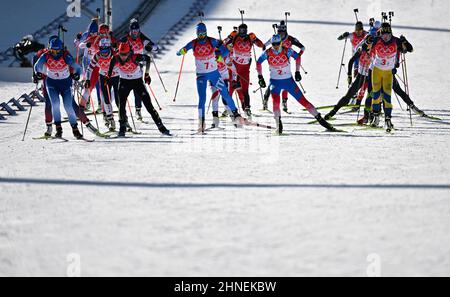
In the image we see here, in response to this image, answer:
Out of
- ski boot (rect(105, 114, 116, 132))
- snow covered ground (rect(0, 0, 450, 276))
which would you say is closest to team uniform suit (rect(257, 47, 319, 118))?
snow covered ground (rect(0, 0, 450, 276))

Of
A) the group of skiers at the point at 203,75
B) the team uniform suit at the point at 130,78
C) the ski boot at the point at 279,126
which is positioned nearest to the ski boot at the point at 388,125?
the group of skiers at the point at 203,75

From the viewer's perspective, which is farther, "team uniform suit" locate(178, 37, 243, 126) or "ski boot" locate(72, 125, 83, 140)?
"team uniform suit" locate(178, 37, 243, 126)

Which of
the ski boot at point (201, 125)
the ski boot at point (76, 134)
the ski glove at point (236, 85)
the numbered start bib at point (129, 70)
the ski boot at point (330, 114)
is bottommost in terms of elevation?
the ski boot at point (76, 134)

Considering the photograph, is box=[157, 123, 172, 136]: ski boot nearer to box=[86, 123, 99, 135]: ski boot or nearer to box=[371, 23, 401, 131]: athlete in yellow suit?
box=[86, 123, 99, 135]: ski boot

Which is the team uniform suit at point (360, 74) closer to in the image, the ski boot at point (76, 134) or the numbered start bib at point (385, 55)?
the numbered start bib at point (385, 55)

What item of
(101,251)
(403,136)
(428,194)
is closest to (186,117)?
(403,136)

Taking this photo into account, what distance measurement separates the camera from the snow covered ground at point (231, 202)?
6070 mm

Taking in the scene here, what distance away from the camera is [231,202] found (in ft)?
26.0

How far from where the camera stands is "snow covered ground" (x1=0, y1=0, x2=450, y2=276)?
19.9 feet

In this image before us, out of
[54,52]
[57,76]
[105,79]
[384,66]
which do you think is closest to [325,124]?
[384,66]

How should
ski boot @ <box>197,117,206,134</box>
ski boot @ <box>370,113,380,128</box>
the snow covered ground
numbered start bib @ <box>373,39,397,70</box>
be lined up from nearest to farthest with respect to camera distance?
the snow covered ground < numbered start bib @ <box>373,39,397,70</box> < ski boot @ <box>197,117,206,134</box> < ski boot @ <box>370,113,380,128</box>

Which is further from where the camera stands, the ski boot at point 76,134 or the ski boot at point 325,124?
the ski boot at point 325,124

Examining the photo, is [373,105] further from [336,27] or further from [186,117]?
[336,27]

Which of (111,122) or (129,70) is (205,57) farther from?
(111,122)
